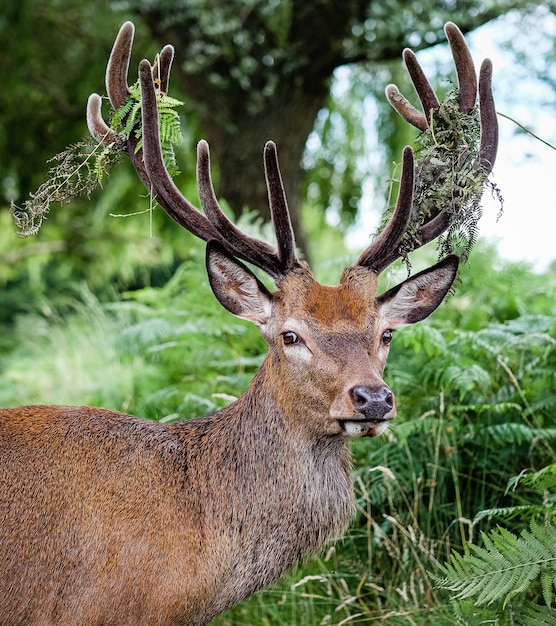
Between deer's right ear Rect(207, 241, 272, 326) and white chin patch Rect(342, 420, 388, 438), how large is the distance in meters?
0.72

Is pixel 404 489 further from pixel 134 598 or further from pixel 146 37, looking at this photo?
pixel 146 37

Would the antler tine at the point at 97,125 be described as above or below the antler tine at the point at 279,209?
above

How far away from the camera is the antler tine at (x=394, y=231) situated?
13.3ft

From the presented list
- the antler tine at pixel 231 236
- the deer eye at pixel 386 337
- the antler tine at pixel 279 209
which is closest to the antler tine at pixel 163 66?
the antler tine at pixel 231 236

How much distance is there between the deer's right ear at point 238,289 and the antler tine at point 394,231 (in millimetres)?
469

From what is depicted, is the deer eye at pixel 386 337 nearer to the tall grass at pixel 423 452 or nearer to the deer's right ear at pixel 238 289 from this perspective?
the deer's right ear at pixel 238 289

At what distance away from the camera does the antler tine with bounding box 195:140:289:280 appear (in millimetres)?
4188

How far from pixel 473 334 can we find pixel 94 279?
1032 cm

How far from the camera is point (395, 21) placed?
8.98 m

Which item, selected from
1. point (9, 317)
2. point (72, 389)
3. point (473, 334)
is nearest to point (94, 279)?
point (9, 317)

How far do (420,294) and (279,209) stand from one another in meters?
0.79

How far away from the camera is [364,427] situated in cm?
366

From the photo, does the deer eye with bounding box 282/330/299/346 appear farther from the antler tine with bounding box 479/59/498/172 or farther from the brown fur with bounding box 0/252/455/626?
the antler tine with bounding box 479/59/498/172

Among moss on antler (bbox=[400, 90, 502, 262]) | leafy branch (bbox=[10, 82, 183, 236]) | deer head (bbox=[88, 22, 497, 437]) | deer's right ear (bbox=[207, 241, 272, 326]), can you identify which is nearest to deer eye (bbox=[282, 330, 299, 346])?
deer head (bbox=[88, 22, 497, 437])
